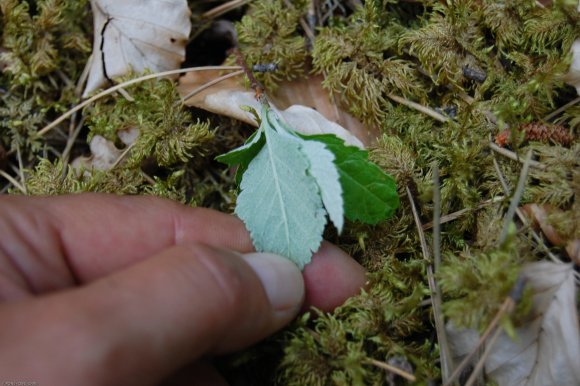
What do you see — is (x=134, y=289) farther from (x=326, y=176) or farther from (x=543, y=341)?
(x=543, y=341)

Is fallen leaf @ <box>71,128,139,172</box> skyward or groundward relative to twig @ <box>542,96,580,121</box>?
groundward

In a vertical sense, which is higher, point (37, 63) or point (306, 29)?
point (306, 29)

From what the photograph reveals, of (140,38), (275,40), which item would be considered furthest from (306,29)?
(140,38)

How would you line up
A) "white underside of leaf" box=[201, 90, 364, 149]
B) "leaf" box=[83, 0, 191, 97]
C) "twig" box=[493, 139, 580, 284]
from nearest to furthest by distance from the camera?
"twig" box=[493, 139, 580, 284]
"white underside of leaf" box=[201, 90, 364, 149]
"leaf" box=[83, 0, 191, 97]

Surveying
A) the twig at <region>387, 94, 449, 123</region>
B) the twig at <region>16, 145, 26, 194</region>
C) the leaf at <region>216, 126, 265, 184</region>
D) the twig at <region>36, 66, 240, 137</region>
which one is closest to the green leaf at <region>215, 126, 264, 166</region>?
the leaf at <region>216, 126, 265, 184</region>

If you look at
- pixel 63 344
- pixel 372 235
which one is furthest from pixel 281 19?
pixel 63 344

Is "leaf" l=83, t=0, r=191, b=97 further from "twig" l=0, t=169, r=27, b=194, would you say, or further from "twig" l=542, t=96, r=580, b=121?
"twig" l=542, t=96, r=580, b=121
